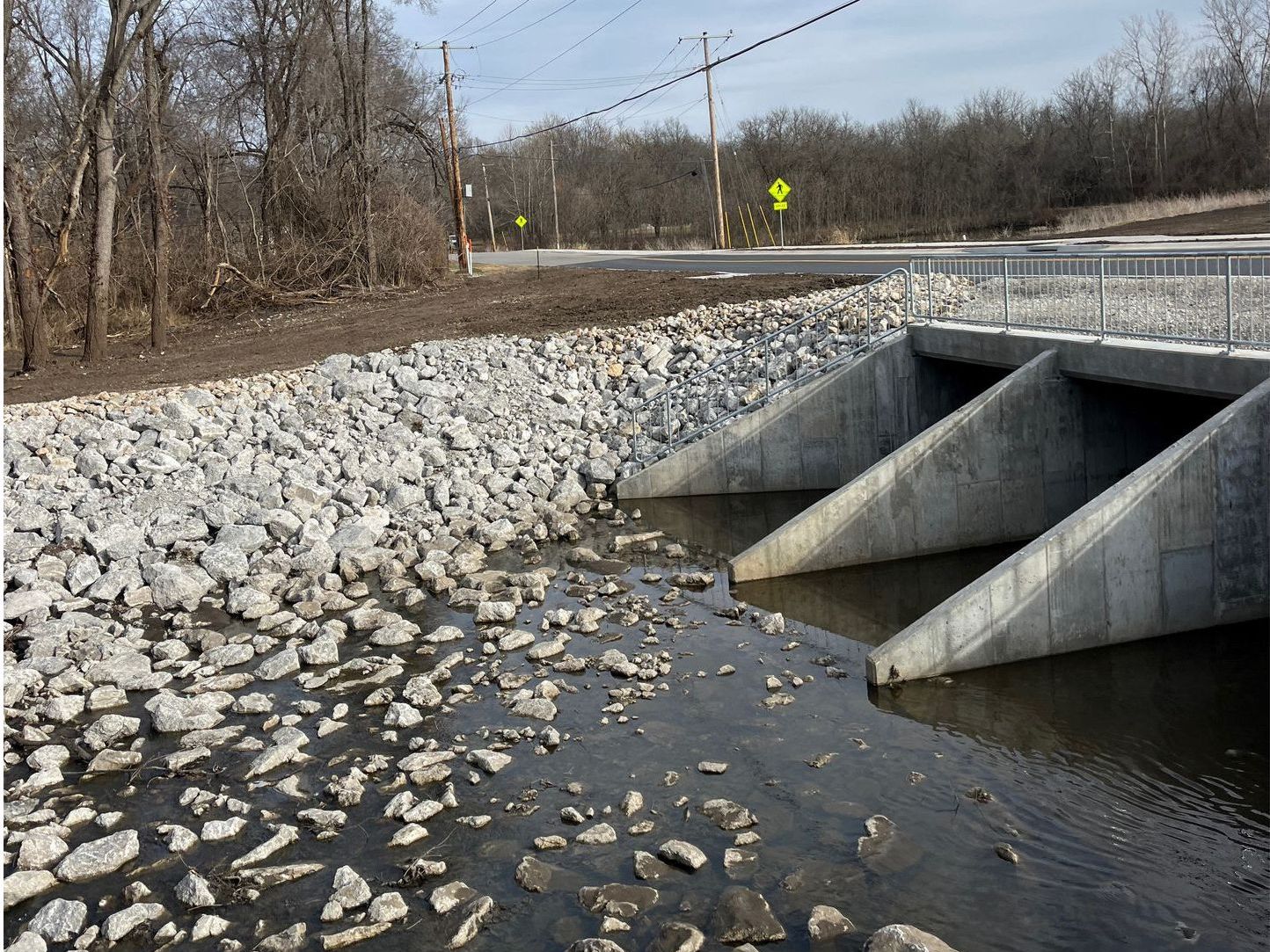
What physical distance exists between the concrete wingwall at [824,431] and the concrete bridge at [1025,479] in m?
0.03

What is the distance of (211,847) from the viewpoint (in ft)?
28.3

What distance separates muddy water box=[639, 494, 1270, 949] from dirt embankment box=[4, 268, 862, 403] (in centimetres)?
1337

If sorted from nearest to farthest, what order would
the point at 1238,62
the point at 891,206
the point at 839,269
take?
1. the point at 839,269
2. the point at 1238,62
3. the point at 891,206

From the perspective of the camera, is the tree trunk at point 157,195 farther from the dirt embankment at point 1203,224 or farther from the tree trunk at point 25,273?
the dirt embankment at point 1203,224

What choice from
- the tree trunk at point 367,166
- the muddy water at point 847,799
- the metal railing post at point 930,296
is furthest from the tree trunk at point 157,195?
the muddy water at point 847,799

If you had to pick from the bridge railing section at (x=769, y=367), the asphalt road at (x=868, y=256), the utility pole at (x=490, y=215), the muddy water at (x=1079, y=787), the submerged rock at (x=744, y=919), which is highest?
the utility pole at (x=490, y=215)

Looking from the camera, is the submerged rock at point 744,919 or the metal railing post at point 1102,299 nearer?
the submerged rock at point 744,919

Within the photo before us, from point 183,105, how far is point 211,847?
37.2 m

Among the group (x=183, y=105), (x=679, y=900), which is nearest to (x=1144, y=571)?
(x=679, y=900)

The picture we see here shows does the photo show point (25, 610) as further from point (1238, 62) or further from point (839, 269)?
point (1238, 62)

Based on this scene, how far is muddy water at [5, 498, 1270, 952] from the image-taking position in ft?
24.4

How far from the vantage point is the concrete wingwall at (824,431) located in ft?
61.7

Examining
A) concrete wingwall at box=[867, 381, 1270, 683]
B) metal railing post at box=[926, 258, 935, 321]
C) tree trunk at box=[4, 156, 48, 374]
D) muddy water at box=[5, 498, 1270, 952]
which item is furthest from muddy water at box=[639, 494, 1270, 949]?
tree trunk at box=[4, 156, 48, 374]

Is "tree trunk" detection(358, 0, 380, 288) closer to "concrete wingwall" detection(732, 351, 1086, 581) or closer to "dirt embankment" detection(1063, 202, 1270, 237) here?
"dirt embankment" detection(1063, 202, 1270, 237)
